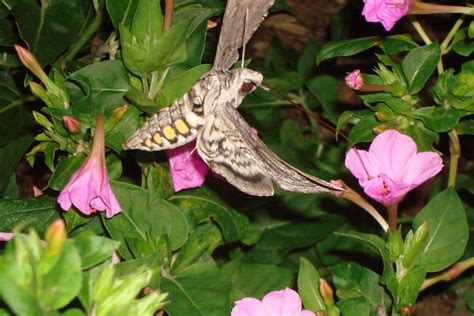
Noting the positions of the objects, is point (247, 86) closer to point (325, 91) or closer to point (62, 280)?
point (62, 280)

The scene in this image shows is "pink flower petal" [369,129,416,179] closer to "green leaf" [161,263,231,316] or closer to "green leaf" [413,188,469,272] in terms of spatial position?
"green leaf" [413,188,469,272]

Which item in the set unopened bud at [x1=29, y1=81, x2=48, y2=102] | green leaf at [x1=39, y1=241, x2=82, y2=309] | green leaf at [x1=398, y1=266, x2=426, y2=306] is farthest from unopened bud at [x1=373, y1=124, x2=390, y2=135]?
green leaf at [x1=39, y1=241, x2=82, y2=309]

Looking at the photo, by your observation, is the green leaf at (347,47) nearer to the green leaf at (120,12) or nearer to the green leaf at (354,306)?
the green leaf at (120,12)

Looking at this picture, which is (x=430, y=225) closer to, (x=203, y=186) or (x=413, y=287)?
(x=413, y=287)

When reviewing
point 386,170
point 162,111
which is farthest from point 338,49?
point 162,111

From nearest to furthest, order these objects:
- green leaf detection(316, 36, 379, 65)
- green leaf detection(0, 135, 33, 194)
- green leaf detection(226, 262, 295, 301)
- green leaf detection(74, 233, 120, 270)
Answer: green leaf detection(74, 233, 120, 270) → green leaf detection(316, 36, 379, 65) → green leaf detection(0, 135, 33, 194) → green leaf detection(226, 262, 295, 301)

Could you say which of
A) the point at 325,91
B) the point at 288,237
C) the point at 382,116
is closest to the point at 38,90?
the point at 382,116
